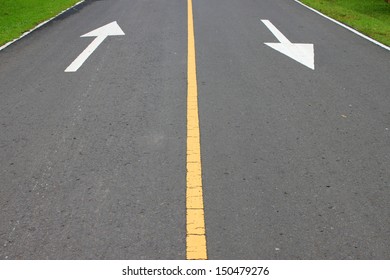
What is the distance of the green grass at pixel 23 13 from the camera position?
389 inches

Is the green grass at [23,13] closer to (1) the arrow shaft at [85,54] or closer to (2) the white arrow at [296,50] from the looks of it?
(1) the arrow shaft at [85,54]

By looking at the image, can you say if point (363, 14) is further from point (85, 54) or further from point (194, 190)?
point (194, 190)

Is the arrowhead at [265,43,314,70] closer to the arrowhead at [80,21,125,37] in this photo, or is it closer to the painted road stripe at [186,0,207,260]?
the painted road stripe at [186,0,207,260]

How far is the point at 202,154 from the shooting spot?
4.07 m

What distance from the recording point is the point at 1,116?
4.99 meters

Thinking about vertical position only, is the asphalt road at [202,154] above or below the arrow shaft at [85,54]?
above

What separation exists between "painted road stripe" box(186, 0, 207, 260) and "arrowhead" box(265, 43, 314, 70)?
8.30 ft

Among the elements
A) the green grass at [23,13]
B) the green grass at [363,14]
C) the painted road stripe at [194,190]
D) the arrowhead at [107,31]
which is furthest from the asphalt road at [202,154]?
the green grass at [363,14]

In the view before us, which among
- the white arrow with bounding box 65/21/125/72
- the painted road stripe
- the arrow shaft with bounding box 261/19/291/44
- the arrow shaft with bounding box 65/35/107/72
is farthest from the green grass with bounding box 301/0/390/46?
the arrow shaft with bounding box 65/35/107/72

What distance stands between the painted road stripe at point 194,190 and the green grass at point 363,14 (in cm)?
591

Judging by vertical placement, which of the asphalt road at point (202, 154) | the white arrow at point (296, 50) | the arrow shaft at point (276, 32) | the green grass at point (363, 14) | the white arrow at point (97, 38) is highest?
the asphalt road at point (202, 154)

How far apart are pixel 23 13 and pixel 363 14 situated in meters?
11.3

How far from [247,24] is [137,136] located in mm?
7176
